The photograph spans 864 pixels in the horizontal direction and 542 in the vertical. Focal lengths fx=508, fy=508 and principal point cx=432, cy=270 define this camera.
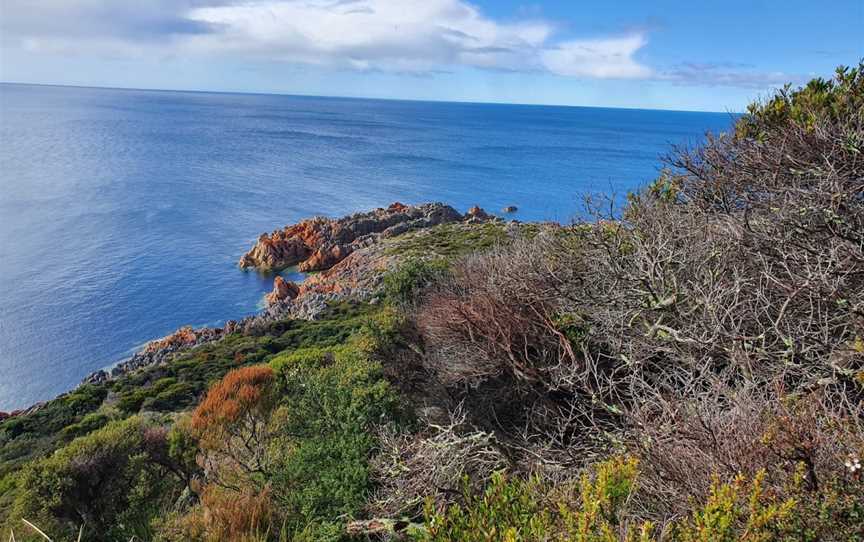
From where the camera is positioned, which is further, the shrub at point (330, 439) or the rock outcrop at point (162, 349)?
the rock outcrop at point (162, 349)

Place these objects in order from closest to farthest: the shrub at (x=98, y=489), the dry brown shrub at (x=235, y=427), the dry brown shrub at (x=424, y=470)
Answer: the dry brown shrub at (x=424, y=470) < the shrub at (x=98, y=489) < the dry brown shrub at (x=235, y=427)

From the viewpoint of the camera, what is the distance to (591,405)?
8.07 meters

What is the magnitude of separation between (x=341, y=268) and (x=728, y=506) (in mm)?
41318

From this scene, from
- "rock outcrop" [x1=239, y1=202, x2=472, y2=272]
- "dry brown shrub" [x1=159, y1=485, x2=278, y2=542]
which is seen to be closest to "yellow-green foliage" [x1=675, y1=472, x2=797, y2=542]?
"dry brown shrub" [x1=159, y1=485, x2=278, y2=542]

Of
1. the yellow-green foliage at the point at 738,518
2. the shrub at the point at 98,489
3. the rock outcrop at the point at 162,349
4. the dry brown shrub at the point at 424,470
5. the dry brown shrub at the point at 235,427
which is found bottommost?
the rock outcrop at the point at 162,349

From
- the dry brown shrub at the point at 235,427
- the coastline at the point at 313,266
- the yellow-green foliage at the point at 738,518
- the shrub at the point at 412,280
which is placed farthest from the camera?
the coastline at the point at 313,266

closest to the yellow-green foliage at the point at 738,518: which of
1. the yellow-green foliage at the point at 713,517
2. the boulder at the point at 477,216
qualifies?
the yellow-green foliage at the point at 713,517

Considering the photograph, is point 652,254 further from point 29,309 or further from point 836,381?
point 29,309

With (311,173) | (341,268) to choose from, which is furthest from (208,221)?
(311,173)

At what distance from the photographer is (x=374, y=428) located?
23.4 feet

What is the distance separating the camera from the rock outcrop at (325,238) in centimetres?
4559

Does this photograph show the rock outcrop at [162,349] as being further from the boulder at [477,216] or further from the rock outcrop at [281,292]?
the boulder at [477,216]

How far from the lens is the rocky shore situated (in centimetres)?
3122

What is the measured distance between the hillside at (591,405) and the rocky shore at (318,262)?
56.4 feet
